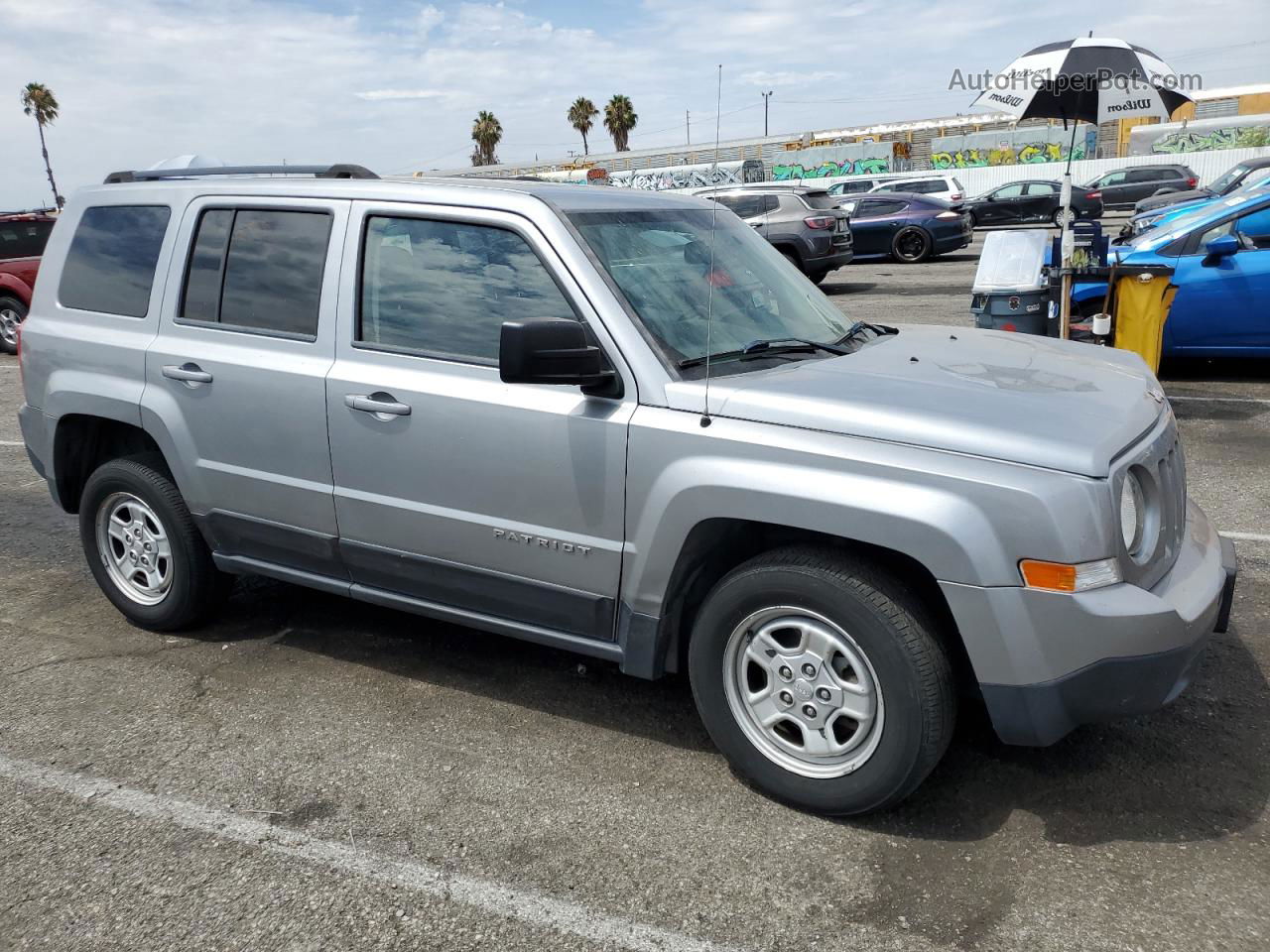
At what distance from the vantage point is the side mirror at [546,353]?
10.6ft

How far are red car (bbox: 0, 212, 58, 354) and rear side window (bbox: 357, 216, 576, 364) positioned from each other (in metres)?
12.0

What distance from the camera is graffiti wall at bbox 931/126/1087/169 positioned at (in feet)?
137

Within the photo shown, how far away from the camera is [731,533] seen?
11.2ft

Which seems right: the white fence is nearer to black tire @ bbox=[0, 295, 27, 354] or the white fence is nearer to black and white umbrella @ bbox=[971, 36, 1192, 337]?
black and white umbrella @ bbox=[971, 36, 1192, 337]

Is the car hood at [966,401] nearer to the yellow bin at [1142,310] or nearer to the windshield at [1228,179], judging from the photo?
the yellow bin at [1142,310]

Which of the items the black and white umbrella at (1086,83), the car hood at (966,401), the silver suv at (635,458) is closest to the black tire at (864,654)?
the silver suv at (635,458)

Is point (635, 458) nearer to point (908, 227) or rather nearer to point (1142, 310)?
point (1142, 310)

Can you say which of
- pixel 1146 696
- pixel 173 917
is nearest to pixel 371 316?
pixel 173 917

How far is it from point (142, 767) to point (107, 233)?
2393 mm

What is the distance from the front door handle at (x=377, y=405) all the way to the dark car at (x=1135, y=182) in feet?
104

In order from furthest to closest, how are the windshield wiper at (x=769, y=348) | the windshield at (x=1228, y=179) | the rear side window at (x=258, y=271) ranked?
the windshield at (x=1228, y=179) → the rear side window at (x=258, y=271) → the windshield wiper at (x=769, y=348)

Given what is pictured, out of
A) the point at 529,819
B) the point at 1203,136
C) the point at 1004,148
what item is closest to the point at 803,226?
the point at 529,819

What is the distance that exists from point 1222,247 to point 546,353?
25.9 ft

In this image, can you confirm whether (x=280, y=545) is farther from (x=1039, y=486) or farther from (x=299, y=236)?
(x=1039, y=486)
